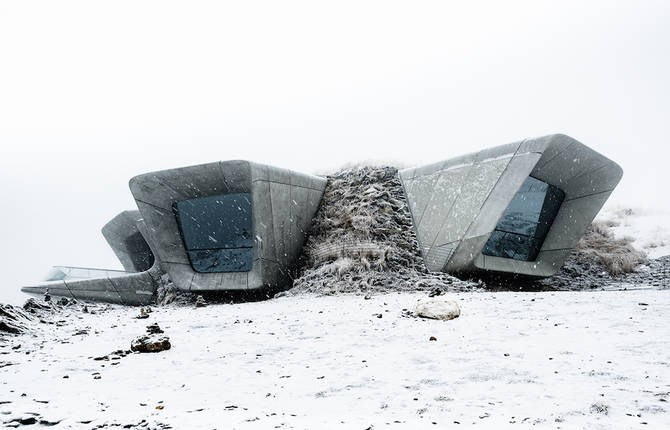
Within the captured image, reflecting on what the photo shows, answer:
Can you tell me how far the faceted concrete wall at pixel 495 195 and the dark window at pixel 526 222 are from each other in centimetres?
22

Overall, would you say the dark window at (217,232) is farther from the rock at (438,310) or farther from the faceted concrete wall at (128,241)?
the faceted concrete wall at (128,241)

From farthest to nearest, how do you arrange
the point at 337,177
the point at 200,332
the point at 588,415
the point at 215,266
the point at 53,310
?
1. the point at 337,177
2. the point at 215,266
3. the point at 53,310
4. the point at 200,332
5. the point at 588,415

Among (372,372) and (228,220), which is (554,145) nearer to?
(372,372)

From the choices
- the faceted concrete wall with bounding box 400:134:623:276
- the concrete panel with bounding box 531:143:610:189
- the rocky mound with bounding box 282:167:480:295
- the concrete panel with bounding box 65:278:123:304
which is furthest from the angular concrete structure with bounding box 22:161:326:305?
the concrete panel with bounding box 531:143:610:189

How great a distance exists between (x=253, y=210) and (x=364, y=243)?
3418 mm

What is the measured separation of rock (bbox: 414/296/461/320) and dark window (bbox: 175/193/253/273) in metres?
8.01

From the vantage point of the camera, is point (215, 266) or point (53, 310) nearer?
point (53, 310)

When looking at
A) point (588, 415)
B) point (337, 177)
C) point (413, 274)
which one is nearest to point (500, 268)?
point (413, 274)

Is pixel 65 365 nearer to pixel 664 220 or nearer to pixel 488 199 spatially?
pixel 488 199

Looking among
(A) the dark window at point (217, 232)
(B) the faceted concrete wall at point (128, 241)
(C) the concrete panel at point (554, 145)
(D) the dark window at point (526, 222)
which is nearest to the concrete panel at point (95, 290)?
(B) the faceted concrete wall at point (128, 241)

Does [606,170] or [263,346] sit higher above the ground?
[606,170]

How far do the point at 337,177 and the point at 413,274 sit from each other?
18.0 ft

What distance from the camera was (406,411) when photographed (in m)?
2.96

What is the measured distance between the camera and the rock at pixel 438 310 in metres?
5.86
